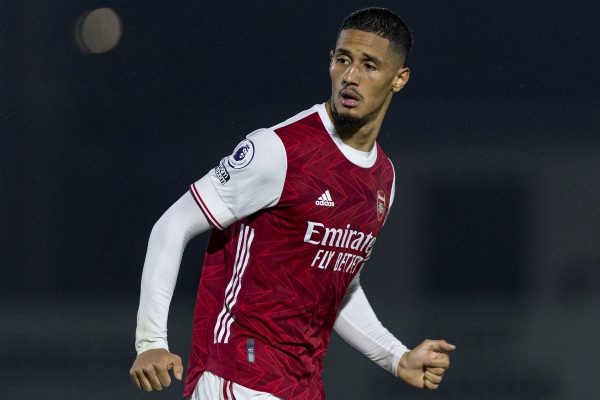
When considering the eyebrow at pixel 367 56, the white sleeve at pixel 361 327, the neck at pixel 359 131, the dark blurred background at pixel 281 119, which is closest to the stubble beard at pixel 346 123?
the neck at pixel 359 131

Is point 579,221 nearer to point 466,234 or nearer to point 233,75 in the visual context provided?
point 466,234

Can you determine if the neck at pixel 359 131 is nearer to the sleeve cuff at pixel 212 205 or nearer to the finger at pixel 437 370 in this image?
the sleeve cuff at pixel 212 205

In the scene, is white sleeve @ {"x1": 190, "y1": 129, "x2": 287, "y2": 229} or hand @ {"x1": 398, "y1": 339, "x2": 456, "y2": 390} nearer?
white sleeve @ {"x1": 190, "y1": 129, "x2": 287, "y2": 229}

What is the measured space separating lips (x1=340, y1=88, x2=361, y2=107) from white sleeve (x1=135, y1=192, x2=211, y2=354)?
1.64ft

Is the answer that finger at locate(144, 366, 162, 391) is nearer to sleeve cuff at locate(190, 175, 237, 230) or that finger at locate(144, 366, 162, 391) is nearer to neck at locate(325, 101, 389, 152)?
sleeve cuff at locate(190, 175, 237, 230)

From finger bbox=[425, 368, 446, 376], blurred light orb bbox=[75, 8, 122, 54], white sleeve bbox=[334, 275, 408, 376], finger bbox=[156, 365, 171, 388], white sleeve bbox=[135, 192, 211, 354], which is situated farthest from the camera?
blurred light orb bbox=[75, 8, 122, 54]

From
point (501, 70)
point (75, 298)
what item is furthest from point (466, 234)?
point (75, 298)

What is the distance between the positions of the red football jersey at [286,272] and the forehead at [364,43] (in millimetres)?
214

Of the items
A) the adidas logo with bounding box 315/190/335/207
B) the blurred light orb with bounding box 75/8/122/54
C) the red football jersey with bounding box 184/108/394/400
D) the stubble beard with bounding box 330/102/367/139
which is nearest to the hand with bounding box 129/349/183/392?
the red football jersey with bounding box 184/108/394/400

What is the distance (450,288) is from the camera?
5.19 metres

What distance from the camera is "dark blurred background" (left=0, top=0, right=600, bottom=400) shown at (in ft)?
Answer: 16.9

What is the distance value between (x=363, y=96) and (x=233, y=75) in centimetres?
227

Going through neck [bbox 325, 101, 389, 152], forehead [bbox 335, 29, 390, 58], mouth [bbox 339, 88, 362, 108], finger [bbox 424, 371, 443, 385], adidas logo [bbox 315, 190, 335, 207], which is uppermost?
forehead [bbox 335, 29, 390, 58]

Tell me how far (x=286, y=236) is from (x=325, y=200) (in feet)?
0.47
